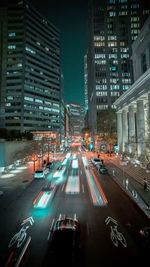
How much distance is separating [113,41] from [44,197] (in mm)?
112079

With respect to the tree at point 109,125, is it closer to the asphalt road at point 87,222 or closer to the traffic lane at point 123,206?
the traffic lane at point 123,206

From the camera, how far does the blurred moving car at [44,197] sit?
671 inches

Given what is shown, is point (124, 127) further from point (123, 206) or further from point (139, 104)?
point (123, 206)

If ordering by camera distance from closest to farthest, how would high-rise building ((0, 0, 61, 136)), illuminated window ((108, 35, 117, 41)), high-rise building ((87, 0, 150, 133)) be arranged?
high-rise building ((0, 0, 61, 136))
high-rise building ((87, 0, 150, 133))
illuminated window ((108, 35, 117, 41))

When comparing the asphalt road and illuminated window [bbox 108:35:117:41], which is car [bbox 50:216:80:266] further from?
illuminated window [bbox 108:35:117:41]

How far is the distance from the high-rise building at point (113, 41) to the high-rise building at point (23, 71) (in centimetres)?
3951

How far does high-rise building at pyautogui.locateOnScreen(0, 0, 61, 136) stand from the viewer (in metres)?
95.2

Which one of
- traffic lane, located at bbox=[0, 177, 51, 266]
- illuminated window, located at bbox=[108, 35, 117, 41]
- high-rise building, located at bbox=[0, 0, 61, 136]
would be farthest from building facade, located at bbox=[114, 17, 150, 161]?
high-rise building, located at bbox=[0, 0, 61, 136]

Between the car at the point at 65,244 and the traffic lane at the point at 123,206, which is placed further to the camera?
the traffic lane at the point at 123,206

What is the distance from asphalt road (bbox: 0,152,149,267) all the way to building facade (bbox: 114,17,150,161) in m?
19.9

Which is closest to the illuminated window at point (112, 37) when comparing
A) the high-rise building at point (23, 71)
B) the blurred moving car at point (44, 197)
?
the high-rise building at point (23, 71)

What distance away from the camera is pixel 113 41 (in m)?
99.2

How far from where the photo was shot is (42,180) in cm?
2808

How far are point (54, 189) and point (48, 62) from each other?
11425cm
